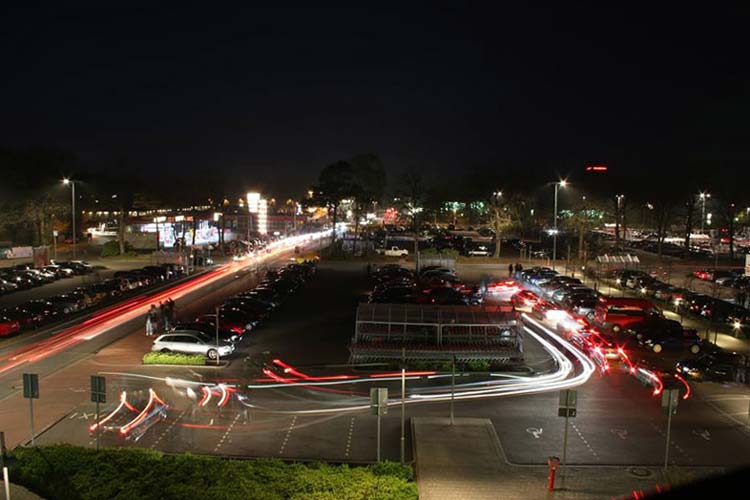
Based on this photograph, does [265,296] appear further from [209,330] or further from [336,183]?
[336,183]

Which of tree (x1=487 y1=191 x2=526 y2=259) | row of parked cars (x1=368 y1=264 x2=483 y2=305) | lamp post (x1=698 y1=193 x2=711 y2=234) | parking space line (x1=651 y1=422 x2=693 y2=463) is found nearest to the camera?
parking space line (x1=651 y1=422 x2=693 y2=463)

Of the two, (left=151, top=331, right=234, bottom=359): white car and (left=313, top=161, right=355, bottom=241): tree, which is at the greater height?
(left=313, top=161, right=355, bottom=241): tree

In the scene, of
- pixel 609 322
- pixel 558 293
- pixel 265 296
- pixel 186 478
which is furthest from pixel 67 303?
pixel 558 293

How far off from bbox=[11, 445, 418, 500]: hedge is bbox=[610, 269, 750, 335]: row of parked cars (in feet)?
80.6

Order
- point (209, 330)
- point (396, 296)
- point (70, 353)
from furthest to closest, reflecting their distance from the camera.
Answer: point (396, 296)
point (209, 330)
point (70, 353)

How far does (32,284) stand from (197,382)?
99.6ft

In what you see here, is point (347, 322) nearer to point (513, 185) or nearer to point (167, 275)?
point (167, 275)

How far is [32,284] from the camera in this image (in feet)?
146

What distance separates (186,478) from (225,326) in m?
15.7

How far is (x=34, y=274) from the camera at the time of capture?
1809 inches

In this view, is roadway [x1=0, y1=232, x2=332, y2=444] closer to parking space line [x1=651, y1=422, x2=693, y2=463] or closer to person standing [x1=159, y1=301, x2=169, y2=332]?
person standing [x1=159, y1=301, x2=169, y2=332]

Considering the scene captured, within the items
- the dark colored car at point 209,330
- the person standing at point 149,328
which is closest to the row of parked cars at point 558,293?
the dark colored car at point 209,330

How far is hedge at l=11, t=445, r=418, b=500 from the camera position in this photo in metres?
11.8

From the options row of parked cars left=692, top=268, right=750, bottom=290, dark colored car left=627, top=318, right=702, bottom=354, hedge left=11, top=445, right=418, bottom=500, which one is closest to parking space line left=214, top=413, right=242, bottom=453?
hedge left=11, top=445, right=418, bottom=500
